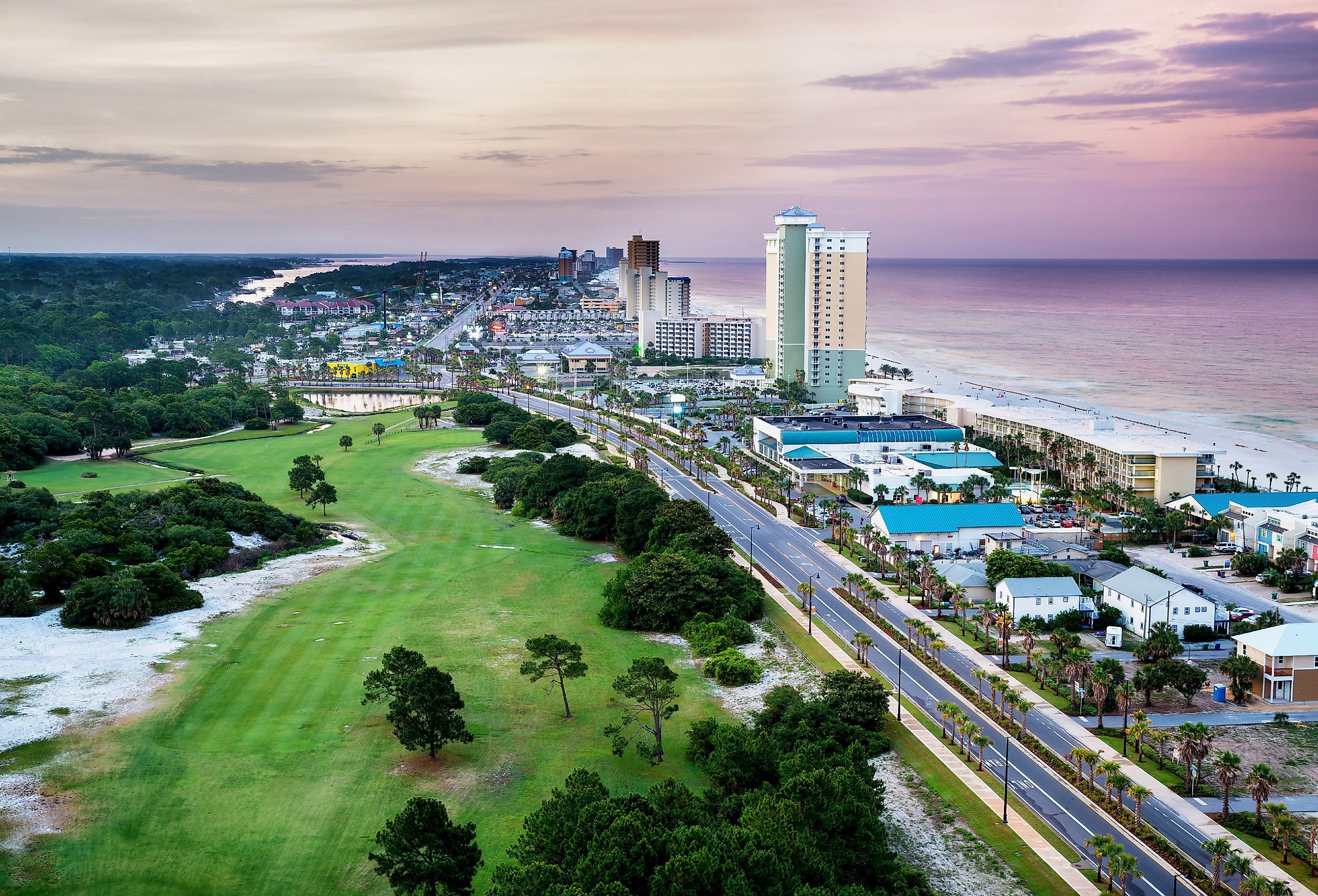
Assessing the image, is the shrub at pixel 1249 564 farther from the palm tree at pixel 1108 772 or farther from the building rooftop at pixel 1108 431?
the palm tree at pixel 1108 772

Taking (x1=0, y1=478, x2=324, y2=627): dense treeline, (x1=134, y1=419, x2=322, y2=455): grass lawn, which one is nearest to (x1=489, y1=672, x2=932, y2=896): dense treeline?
(x1=0, y1=478, x2=324, y2=627): dense treeline

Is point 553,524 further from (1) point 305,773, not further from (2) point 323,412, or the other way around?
(2) point 323,412

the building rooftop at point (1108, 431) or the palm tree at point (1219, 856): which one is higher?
the building rooftop at point (1108, 431)

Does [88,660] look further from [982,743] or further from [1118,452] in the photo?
[1118,452]

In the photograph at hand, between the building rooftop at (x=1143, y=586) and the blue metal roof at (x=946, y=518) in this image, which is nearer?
the building rooftop at (x=1143, y=586)

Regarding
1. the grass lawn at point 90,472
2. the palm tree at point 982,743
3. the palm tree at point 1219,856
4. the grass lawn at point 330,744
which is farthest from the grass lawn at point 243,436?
the palm tree at point 1219,856

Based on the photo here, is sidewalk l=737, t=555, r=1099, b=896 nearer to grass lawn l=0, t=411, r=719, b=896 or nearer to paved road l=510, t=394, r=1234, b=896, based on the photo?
paved road l=510, t=394, r=1234, b=896

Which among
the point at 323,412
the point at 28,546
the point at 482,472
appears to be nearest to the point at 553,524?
the point at 482,472
